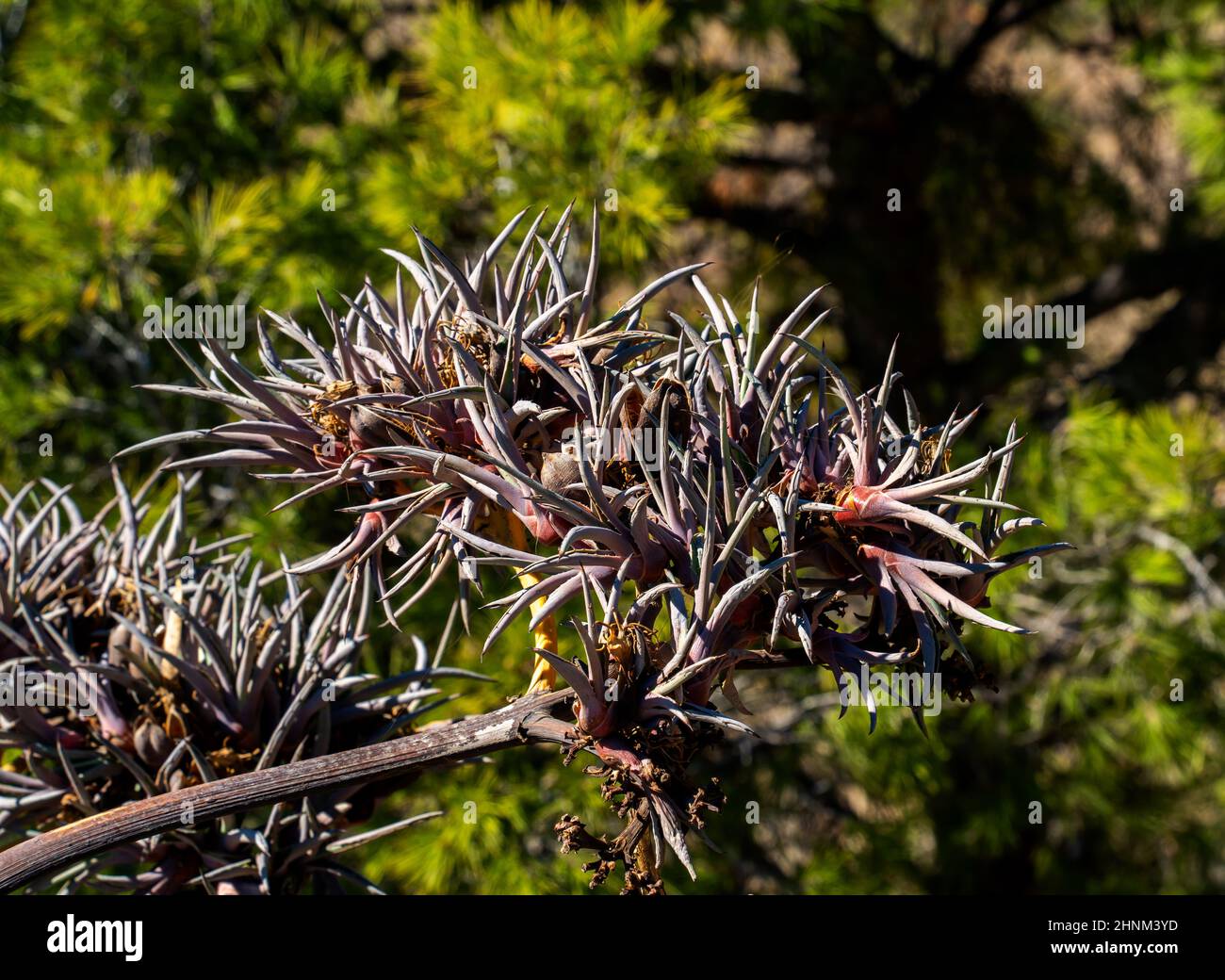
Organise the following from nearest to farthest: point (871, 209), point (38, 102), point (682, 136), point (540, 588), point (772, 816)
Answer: point (540, 588)
point (682, 136)
point (38, 102)
point (772, 816)
point (871, 209)

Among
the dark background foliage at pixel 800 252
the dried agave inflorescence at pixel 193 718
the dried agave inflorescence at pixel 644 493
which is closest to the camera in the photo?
the dried agave inflorescence at pixel 644 493

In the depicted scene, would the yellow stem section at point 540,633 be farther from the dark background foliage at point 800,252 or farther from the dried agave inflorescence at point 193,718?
the dark background foliage at point 800,252

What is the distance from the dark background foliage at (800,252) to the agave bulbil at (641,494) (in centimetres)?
62

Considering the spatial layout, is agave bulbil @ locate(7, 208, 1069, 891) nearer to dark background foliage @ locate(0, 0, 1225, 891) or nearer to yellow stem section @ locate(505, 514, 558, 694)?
yellow stem section @ locate(505, 514, 558, 694)

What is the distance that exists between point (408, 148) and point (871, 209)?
763 millimetres

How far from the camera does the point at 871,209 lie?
178cm

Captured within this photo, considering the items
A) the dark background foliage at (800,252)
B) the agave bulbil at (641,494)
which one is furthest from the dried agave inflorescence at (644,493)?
the dark background foliage at (800,252)

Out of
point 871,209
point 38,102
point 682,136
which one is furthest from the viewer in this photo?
point 871,209

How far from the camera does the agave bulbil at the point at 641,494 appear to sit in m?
0.30

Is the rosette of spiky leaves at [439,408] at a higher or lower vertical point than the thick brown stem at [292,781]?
higher

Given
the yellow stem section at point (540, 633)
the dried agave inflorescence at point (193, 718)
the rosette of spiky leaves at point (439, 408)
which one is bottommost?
the dried agave inflorescence at point (193, 718)

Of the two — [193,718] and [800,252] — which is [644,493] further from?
[800,252]
